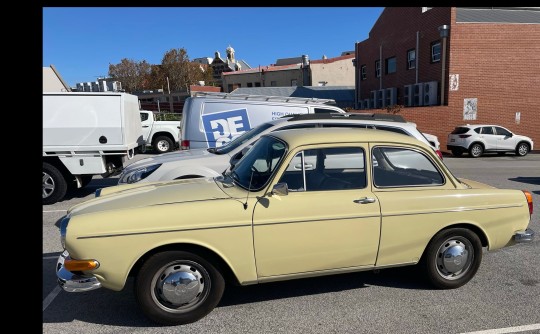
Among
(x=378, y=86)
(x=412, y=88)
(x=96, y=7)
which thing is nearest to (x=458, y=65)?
(x=412, y=88)

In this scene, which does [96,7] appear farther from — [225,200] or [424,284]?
[424,284]

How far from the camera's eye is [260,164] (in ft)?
11.9

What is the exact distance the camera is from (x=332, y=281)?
12.9 feet

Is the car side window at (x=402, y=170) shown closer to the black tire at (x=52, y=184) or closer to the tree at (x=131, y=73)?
the black tire at (x=52, y=184)

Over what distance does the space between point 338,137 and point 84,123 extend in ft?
18.3

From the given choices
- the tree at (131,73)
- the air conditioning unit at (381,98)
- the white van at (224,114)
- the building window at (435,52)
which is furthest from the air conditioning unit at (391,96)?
the tree at (131,73)

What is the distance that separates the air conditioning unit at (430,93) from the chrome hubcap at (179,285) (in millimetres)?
20987

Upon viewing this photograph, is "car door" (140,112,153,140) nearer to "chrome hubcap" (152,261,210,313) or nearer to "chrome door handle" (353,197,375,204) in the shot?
"chrome hubcap" (152,261,210,313)

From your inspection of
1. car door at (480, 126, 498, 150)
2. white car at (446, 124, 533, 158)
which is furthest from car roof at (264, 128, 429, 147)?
car door at (480, 126, 498, 150)

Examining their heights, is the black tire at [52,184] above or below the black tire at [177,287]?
above

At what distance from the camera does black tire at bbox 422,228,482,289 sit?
3.64 metres

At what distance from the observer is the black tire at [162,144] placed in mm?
16203

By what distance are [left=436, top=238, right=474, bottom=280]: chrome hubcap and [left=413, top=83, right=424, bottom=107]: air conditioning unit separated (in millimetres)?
20313

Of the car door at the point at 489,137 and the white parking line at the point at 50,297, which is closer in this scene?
the white parking line at the point at 50,297
